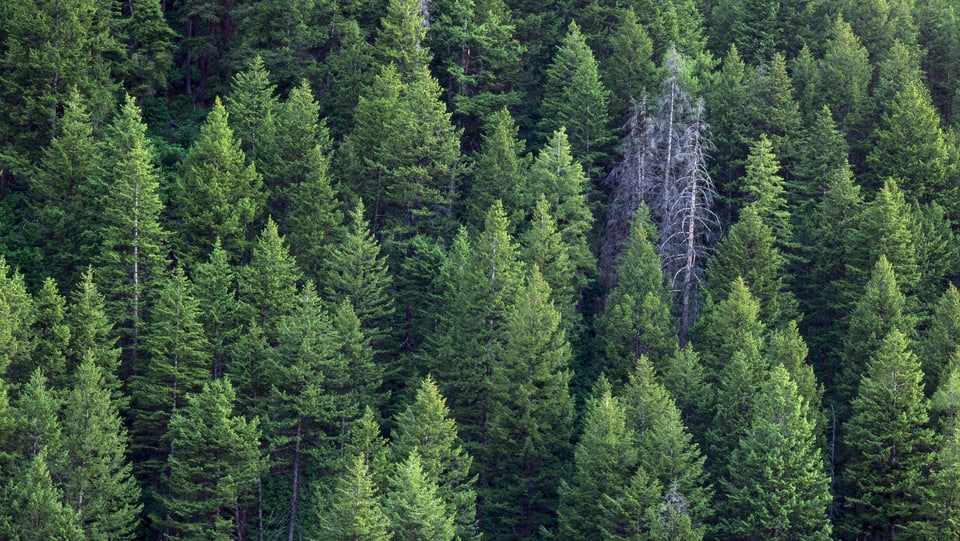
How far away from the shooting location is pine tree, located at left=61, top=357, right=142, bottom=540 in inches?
1956

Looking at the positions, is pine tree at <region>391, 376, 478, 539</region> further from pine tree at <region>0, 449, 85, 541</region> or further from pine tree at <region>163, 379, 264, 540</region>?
pine tree at <region>0, 449, 85, 541</region>

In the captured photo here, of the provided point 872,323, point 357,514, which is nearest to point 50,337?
point 357,514

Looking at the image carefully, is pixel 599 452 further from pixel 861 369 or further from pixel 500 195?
pixel 500 195

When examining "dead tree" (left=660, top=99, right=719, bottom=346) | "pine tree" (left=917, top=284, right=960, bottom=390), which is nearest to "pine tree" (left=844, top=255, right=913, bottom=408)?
"pine tree" (left=917, top=284, right=960, bottom=390)

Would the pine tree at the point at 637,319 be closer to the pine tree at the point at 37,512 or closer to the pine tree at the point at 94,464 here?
the pine tree at the point at 94,464

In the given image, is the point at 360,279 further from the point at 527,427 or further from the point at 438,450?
the point at 438,450

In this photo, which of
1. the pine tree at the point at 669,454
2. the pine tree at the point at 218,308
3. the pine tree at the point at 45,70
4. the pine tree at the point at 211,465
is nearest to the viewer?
the pine tree at the point at 669,454

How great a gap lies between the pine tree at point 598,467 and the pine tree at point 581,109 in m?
22.9

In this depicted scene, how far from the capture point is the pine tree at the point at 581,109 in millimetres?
72000

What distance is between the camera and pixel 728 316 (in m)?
55.5

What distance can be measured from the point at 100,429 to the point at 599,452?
2002 centimetres

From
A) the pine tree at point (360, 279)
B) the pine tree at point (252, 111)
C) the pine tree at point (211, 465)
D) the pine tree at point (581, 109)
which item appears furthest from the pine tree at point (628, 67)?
the pine tree at point (211, 465)

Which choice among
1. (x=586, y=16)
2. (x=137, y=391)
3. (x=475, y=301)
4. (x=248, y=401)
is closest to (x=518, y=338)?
(x=475, y=301)

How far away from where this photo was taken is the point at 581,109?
237 feet
